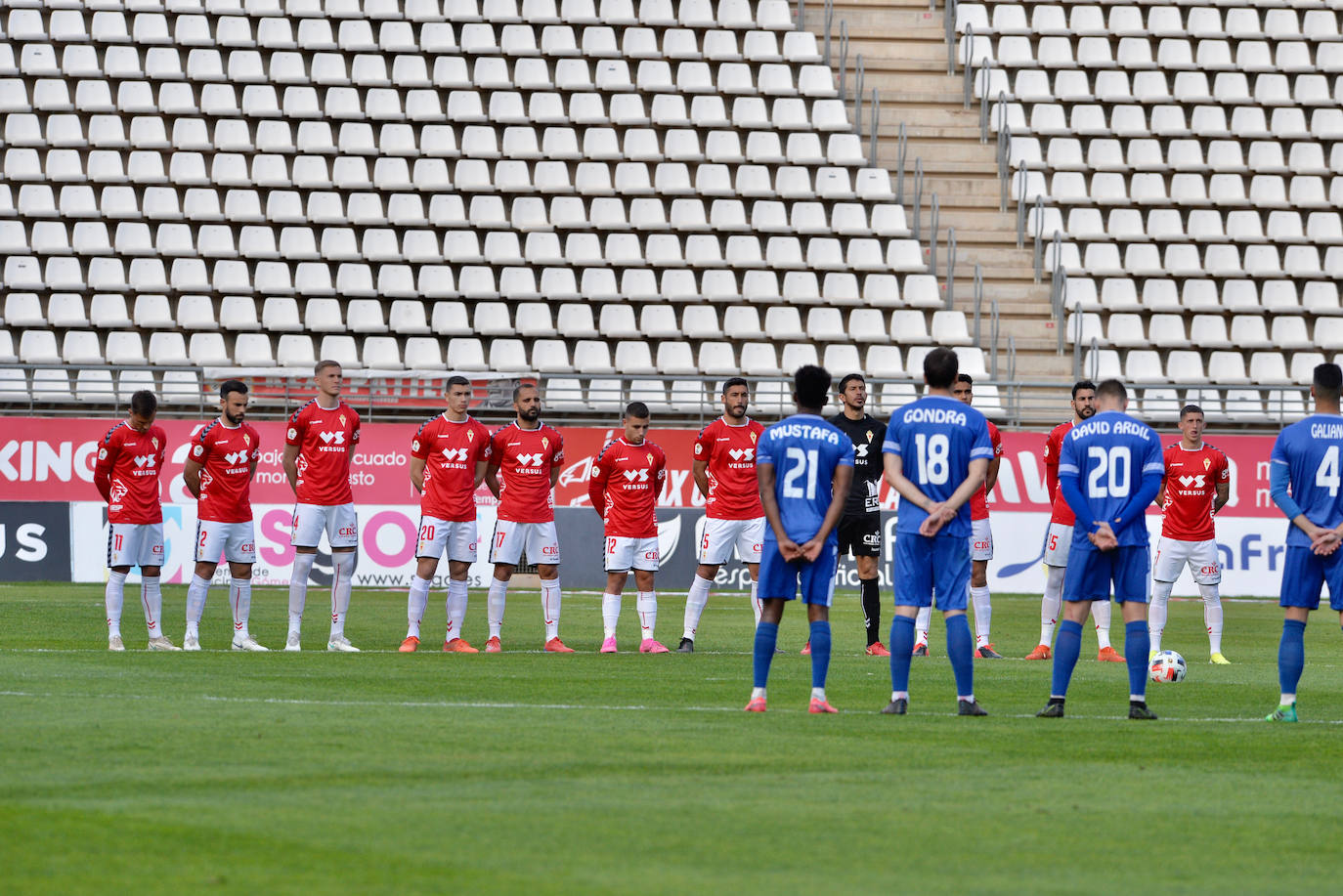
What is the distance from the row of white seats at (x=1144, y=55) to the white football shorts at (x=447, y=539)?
20.4 m

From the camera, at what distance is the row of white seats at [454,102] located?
31766mm

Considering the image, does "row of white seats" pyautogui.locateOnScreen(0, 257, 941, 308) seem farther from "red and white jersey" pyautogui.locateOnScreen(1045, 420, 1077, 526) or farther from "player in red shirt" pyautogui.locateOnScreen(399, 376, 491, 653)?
"player in red shirt" pyautogui.locateOnScreen(399, 376, 491, 653)

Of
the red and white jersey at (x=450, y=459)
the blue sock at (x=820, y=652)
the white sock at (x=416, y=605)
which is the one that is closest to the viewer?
the blue sock at (x=820, y=652)

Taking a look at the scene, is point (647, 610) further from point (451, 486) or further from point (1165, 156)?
point (1165, 156)

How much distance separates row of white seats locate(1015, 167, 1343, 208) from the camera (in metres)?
32.1

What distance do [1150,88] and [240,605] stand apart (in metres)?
23.9

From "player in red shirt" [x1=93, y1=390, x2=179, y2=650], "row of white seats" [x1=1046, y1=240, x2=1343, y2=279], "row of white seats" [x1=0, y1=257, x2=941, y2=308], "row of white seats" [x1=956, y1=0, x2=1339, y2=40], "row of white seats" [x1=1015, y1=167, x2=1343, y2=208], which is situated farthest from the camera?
"row of white seats" [x1=956, y1=0, x2=1339, y2=40]

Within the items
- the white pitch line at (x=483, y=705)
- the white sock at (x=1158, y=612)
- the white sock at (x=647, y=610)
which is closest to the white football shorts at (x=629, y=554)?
the white sock at (x=647, y=610)

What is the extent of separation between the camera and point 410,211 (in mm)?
30422

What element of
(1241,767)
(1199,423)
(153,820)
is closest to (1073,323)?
(1199,423)

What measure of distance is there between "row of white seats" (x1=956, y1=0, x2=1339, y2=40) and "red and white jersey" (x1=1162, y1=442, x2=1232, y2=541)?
1951 centimetres

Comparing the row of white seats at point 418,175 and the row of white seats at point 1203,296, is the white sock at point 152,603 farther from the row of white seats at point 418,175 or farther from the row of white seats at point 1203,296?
the row of white seats at point 1203,296

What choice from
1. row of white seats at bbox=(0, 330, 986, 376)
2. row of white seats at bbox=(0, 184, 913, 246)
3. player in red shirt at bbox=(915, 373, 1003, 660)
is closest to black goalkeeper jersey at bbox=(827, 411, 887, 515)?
player in red shirt at bbox=(915, 373, 1003, 660)

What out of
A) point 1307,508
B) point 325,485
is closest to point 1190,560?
point 1307,508
